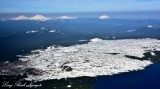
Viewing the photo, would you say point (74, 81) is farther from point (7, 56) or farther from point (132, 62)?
point (7, 56)

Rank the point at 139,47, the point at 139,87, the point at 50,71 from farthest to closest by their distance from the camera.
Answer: the point at 139,47 → the point at 50,71 → the point at 139,87

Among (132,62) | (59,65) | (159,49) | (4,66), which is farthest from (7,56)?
(159,49)

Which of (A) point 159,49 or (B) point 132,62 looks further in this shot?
(A) point 159,49

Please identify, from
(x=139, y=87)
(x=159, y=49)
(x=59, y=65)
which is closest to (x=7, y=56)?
(x=59, y=65)

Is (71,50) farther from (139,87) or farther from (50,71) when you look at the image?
(139,87)

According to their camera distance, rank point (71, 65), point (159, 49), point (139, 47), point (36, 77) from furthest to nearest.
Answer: point (139, 47) → point (159, 49) → point (71, 65) → point (36, 77)

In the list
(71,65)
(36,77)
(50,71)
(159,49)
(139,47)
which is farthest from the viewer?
(139,47)
